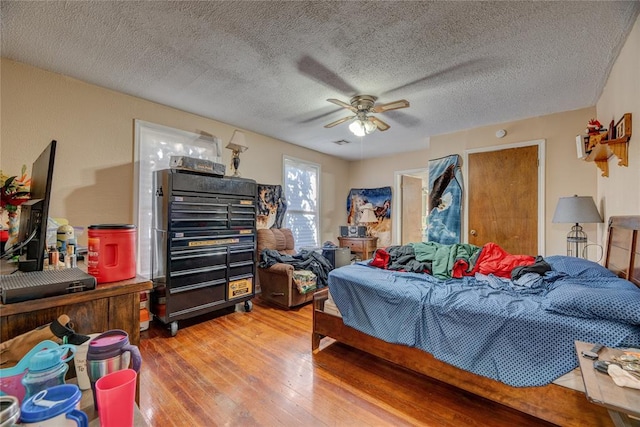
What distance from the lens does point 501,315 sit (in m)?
1.59

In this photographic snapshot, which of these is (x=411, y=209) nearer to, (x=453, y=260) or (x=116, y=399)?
(x=453, y=260)

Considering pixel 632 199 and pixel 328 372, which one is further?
pixel 328 372

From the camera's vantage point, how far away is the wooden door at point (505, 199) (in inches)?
135

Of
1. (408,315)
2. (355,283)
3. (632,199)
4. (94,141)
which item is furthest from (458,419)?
(94,141)

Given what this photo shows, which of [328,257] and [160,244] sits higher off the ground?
[160,244]

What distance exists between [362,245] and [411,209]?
128 centimetres

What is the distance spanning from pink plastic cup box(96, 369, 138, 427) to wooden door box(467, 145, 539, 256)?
4.07 meters

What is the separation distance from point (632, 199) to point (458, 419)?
1853 millimetres

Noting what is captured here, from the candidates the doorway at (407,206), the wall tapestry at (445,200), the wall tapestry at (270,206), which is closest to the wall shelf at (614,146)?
the wall tapestry at (445,200)

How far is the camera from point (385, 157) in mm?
5449

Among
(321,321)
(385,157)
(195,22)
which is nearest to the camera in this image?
(195,22)

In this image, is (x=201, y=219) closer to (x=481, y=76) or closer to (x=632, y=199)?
(x=481, y=76)

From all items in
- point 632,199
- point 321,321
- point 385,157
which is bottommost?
point 321,321

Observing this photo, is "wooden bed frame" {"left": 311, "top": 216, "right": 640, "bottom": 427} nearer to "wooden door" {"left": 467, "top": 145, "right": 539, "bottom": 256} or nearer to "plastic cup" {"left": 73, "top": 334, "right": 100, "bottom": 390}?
"wooden door" {"left": 467, "top": 145, "right": 539, "bottom": 256}
